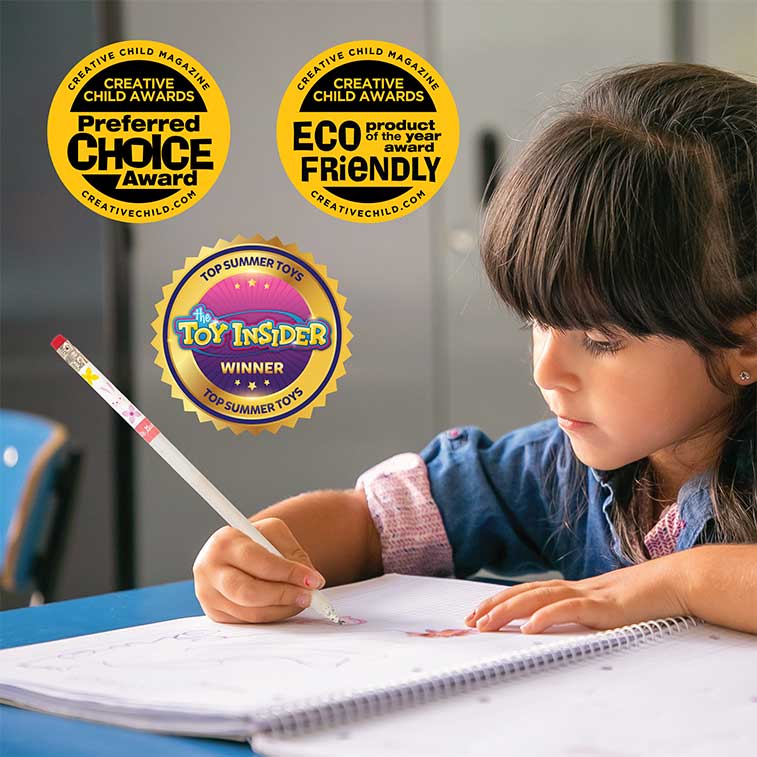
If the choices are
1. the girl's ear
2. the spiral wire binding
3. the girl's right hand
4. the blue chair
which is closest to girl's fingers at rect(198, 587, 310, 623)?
the girl's right hand

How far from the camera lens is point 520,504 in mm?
633

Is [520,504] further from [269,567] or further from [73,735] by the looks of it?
[73,735]

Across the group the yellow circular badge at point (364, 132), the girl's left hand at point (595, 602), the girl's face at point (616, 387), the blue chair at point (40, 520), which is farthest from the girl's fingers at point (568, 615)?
the blue chair at point (40, 520)

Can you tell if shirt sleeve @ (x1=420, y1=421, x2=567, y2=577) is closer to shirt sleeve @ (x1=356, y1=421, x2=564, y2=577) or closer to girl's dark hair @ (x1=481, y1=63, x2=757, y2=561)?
shirt sleeve @ (x1=356, y1=421, x2=564, y2=577)

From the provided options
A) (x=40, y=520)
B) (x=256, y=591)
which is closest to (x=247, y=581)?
(x=256, y=591)

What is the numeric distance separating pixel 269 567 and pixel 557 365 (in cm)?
16

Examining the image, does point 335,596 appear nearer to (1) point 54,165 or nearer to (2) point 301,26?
(1) point 54,165

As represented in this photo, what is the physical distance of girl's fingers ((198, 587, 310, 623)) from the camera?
0.45 m

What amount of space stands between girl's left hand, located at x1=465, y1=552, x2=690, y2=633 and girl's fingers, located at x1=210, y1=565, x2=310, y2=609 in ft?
0.23

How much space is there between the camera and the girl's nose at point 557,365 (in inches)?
20.1

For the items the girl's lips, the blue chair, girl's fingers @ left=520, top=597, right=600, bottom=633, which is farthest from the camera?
the blue chair

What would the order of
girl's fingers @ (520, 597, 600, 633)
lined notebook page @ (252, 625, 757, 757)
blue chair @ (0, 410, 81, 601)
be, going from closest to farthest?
lined notebook page @ (252, 625, 757, 757) → girl's fingers @ (520, 597, 600, 633) → blue chair @ (0, 410, 81, 601)

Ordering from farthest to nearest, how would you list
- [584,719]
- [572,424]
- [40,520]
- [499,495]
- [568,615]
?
[40,520], [499,495], [572,424], [568,615], [584,719]

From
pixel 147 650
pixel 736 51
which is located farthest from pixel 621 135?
pixel 736 51
